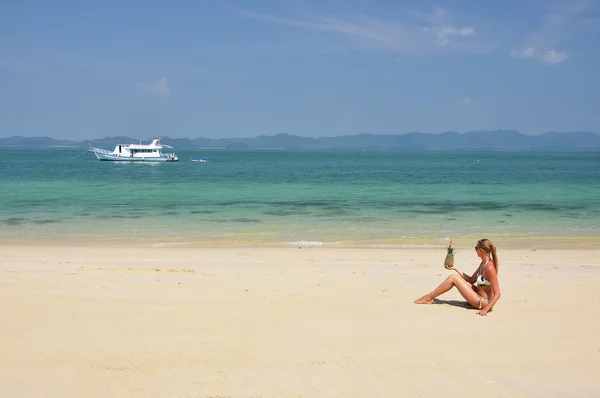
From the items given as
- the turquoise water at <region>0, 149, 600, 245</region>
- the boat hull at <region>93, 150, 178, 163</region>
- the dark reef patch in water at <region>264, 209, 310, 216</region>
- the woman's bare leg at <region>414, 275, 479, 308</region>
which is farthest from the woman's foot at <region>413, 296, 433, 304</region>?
the boat hull at <region>93, 150, 178, 163</region>

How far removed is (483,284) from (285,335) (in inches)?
112

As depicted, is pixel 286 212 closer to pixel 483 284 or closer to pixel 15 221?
pixel 15 221

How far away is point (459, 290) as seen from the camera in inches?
327

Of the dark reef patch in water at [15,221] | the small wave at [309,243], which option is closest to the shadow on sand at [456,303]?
the small wave at [309,243]

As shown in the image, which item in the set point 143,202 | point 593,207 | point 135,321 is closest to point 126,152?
point 143,202

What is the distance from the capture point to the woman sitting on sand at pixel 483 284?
8148 millimetres

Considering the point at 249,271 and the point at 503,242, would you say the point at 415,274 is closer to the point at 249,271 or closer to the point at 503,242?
the point at 249,271

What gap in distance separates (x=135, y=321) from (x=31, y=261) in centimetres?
620

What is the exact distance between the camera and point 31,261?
12633 millimetres

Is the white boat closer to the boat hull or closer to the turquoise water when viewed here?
the boat hull

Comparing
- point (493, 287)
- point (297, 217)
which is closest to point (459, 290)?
point (493, 287)

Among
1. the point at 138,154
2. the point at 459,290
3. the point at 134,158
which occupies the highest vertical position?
the point at 138,154

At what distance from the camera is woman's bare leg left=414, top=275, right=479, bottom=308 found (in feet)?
26.8

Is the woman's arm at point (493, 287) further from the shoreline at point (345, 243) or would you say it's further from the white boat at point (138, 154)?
the white boat at point (138, 154)
